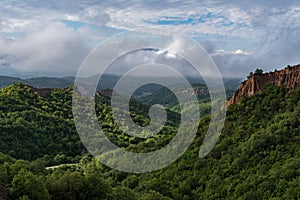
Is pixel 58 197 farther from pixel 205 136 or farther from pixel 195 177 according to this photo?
→ pixel 205 136

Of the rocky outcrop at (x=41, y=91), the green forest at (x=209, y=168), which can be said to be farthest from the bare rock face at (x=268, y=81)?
the rocky outcrop at (x=41, y=91)

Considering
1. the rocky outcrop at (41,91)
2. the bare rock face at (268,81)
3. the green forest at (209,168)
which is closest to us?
the green forest at (209,168)

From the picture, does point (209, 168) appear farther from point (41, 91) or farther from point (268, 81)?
point (41, 91)

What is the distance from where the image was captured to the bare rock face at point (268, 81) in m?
48.7

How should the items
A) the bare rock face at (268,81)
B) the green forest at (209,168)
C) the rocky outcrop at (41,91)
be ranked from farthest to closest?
the rocky outcrop at (41,91)
the bare rock face at (268,81)
the green forest at (209,168)

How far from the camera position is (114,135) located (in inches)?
3396

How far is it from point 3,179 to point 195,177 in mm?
22347

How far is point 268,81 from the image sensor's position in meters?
53.1

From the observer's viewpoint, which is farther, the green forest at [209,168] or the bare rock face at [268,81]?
the bare rock face at [268,81]

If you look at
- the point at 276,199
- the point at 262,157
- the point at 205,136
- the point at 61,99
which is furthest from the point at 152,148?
the point at 61,99

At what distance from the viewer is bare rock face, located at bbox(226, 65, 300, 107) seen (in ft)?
160

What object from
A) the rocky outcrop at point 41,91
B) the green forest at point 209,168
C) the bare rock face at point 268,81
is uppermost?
the bare rock face at point 268,81

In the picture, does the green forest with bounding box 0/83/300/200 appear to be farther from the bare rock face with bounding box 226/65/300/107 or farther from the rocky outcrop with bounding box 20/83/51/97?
the rocky outcrop with bounding box 20/83/51/97

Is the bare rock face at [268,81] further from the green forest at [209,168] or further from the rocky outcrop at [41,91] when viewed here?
the rocky outcrop at [41,91]
